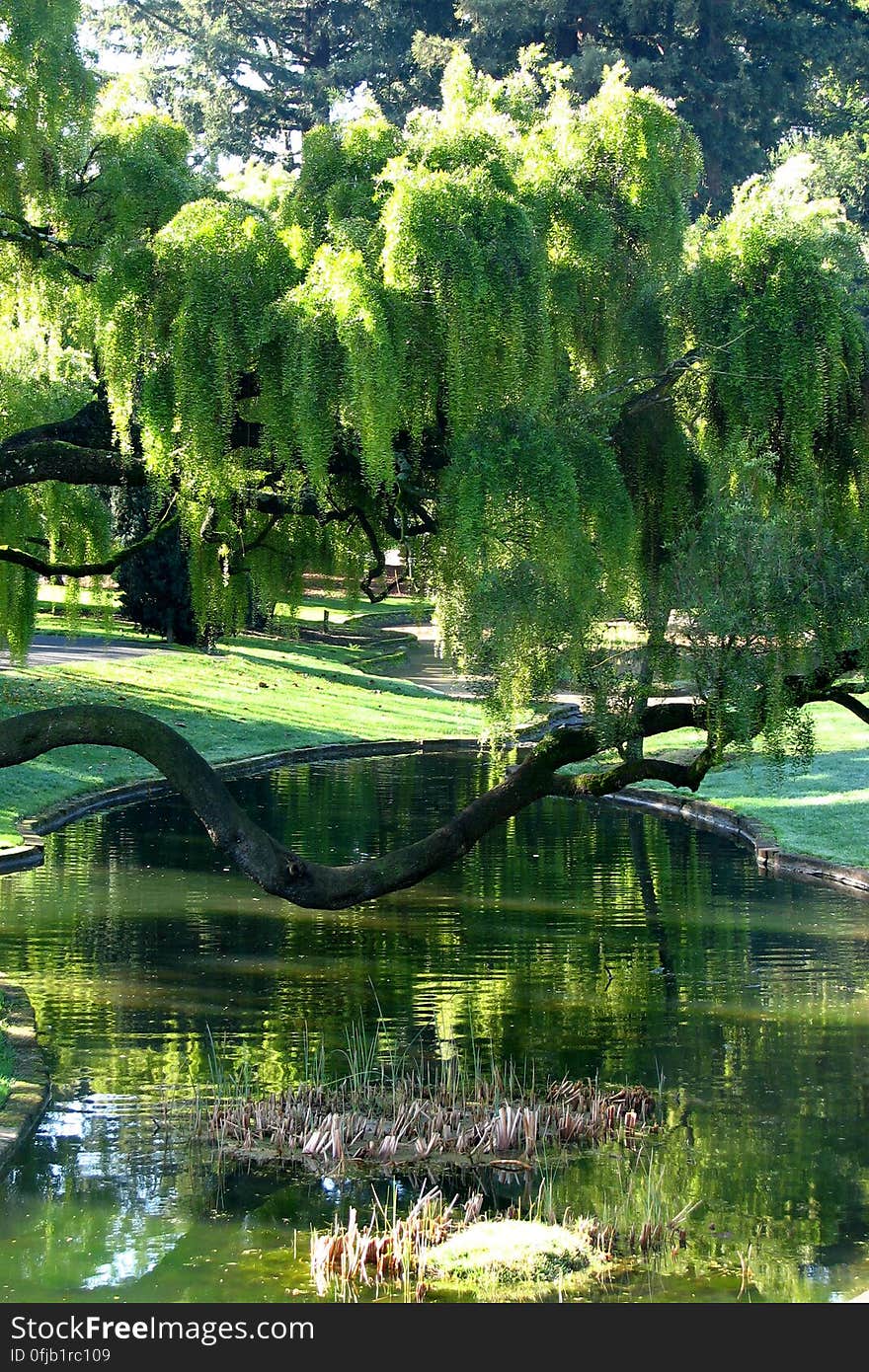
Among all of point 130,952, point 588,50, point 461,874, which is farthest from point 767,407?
point 588,50

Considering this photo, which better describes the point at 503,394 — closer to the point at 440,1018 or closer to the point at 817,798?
the point at 440,1018

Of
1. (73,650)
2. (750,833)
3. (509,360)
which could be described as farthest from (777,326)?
(73,650)

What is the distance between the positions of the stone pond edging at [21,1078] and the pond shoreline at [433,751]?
19.4 ft

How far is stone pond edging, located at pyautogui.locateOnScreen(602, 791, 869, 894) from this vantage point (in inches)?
766

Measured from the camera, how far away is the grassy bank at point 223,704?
24.9 m

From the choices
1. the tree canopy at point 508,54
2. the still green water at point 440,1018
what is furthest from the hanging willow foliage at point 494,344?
the tree canopy at point 508,54

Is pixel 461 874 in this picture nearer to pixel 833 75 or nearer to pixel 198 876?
pixel 198 876

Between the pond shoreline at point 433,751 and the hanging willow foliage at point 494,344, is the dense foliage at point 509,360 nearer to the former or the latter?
the hanging willow foliage at point 494,344

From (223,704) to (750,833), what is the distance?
40.1 ft

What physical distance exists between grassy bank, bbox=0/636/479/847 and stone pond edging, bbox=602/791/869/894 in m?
7.00

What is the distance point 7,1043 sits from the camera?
12.0 meters

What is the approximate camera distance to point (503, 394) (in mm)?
8016

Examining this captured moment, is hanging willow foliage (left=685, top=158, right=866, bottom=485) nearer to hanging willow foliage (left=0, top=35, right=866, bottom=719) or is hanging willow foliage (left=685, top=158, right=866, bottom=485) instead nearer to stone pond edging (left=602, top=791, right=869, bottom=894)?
hanging willow foliage (left=0, top=35, right=866, bottom=719)

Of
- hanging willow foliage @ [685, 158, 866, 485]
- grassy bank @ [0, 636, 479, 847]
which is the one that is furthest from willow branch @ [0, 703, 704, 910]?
grassy bank @ [0, 636, 479, 847]
